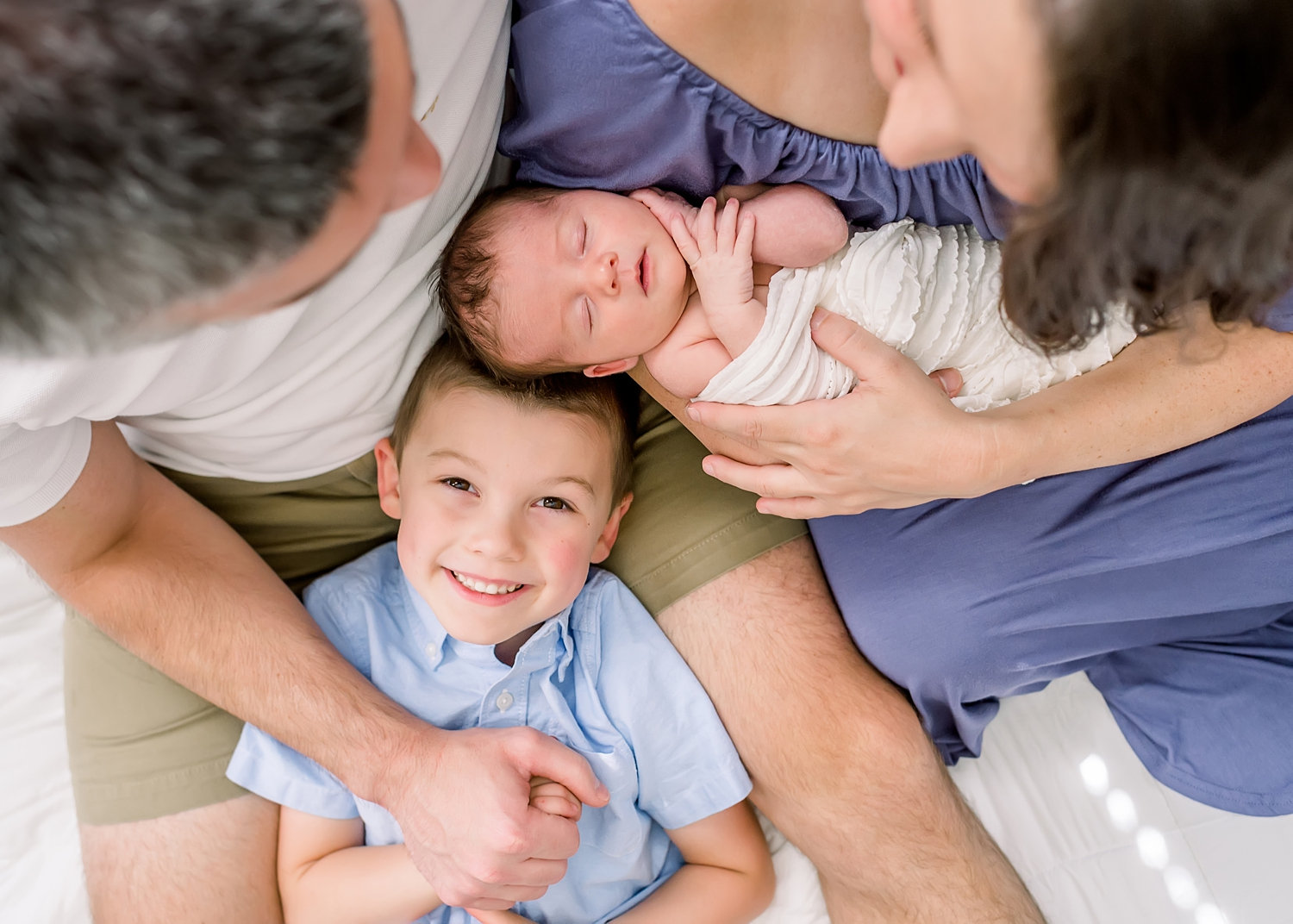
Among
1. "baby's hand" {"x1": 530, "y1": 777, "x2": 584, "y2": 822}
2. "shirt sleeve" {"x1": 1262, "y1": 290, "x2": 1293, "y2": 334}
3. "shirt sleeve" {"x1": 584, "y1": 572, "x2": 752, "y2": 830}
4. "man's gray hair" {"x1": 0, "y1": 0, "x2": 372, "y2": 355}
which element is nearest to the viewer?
"man's gray hair" {"x1": 0, "y1": 0, "x2": 372, "y2": 355}

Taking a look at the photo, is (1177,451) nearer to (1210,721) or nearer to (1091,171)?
(1210,721)

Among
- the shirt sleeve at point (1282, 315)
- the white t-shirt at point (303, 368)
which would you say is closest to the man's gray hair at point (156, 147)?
the white t-shirt at point (303, 368)

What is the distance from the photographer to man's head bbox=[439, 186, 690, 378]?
1239mm

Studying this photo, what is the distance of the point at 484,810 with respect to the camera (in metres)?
1.24

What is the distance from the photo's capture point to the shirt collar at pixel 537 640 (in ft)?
4.60

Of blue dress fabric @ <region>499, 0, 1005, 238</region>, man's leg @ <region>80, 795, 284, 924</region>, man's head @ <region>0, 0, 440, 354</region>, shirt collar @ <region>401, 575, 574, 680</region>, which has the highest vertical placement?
man's head @ <region>0, 0, 440, 354</region>

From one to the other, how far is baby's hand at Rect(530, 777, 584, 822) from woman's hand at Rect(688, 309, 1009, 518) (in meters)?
0.50

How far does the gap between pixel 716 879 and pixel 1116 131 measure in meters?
1.12

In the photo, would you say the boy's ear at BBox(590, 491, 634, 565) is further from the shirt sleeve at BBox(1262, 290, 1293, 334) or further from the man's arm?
the shirt sleeve at BBox(1262, 290, 1293, 334)

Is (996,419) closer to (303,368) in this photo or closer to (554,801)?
(554,801)

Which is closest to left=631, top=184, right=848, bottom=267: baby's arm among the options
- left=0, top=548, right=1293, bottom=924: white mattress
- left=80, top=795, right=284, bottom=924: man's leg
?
left=0, top=548, right=1293, bottom=924: white mattress

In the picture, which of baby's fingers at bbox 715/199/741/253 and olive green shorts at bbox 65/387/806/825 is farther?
olive green shorts at bbox 65/387/806/825

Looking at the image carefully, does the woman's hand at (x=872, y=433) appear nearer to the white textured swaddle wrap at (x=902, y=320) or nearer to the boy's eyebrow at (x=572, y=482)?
the white textured swaddle wrap at (x=902, y=320)

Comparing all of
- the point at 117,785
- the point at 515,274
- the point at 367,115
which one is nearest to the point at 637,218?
the point at 515,274
